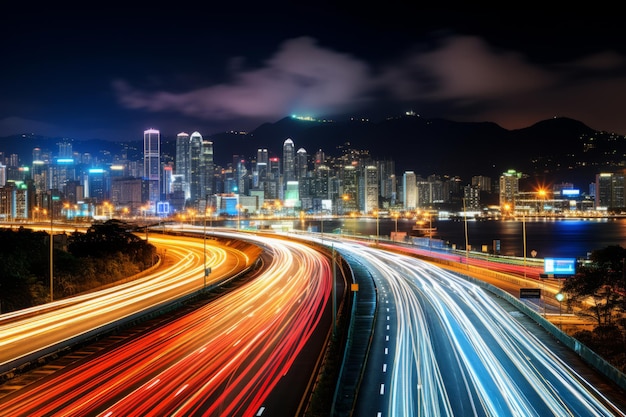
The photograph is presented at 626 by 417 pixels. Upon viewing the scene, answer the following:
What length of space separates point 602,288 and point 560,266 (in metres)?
2.60

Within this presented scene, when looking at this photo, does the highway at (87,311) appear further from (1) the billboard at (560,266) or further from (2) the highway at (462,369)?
(1) the billboard at (560,266)

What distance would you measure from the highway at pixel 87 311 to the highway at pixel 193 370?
2059mm

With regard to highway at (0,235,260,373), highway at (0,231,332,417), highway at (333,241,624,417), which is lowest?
highway at (333,241,624,417)

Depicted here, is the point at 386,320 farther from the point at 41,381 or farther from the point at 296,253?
the point at 296,253

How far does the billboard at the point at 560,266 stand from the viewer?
Answer: 30.1 m

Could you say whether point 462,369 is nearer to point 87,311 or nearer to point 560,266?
point 560,266

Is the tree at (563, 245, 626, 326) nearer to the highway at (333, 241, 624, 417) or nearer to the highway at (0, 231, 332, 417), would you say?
the highway at (333, 241, 624, 417)

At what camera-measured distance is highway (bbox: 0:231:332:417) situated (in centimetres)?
1354

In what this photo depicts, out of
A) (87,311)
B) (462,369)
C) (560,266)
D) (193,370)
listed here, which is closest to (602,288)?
(560,266)

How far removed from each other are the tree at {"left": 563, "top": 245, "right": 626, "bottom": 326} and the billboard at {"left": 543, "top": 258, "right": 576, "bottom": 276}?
3.90 ft

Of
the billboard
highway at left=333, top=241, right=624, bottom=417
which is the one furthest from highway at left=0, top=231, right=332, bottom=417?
the billboard

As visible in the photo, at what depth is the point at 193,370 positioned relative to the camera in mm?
16359

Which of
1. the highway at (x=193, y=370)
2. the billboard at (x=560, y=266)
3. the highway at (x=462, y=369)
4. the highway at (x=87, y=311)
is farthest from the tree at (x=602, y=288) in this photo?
the highway at (x=87, y=311)

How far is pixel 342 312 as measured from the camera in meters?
24.8
